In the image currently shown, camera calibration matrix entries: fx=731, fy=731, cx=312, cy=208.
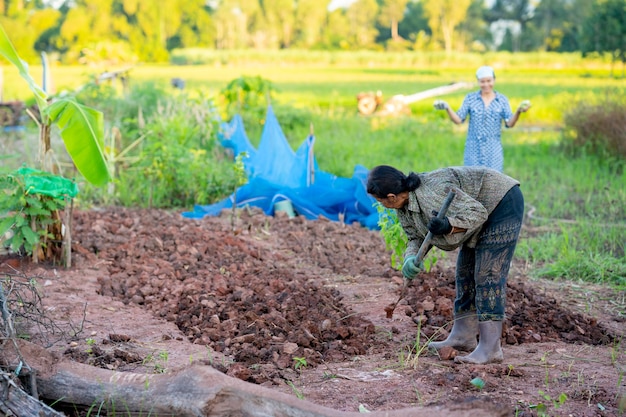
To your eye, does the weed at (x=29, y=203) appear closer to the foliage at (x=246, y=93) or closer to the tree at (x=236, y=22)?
the foliage at (x=246, y=93)

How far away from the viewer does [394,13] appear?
68.0 meters

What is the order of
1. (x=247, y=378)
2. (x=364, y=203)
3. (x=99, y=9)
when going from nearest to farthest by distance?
(x=247, y=378)
(x=364, y=203)
(x=99, y=9)

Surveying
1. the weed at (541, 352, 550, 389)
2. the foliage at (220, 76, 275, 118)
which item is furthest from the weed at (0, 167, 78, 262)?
the foliage at (220, 76, 275, 118)

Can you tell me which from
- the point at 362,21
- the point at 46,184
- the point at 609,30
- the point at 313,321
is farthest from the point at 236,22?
the point at 313,321

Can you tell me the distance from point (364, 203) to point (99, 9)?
183 ft

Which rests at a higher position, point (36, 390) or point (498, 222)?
point (498, 222)

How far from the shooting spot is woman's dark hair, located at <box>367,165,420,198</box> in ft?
10.8

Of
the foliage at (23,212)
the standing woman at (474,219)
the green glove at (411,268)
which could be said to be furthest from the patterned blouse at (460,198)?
the foliage at (23,212)

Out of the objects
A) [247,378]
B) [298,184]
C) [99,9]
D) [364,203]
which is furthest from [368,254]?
[99,9]

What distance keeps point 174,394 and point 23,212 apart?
2732mm

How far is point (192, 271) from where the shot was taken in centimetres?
503

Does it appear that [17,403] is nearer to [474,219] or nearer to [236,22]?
[474,219]

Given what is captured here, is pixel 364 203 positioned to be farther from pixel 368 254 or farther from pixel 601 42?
pixel 601 42

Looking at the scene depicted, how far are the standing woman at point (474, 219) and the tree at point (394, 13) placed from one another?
65992 millimetres
